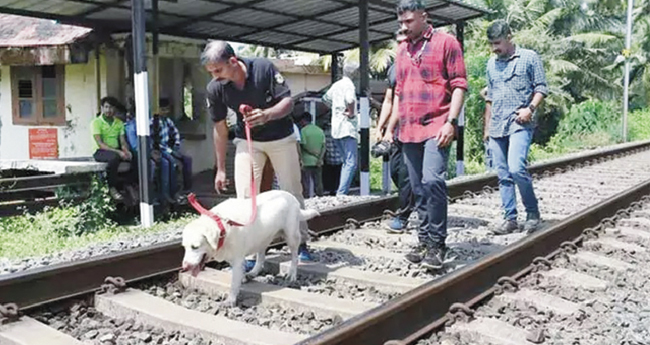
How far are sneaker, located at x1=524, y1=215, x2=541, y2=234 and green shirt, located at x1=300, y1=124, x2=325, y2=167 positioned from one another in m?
5.01

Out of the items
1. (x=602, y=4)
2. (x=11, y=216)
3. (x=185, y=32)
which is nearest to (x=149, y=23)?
(x=185, y=32)

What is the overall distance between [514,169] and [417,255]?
1739mm

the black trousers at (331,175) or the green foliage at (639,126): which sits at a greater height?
the green foliage at (639,126)

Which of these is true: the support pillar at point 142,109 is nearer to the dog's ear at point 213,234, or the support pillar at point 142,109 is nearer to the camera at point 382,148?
the camera at point 382,148

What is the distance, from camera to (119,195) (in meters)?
9.62

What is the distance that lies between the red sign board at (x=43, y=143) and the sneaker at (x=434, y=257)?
1053 cm

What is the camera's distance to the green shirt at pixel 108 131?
1023 centimetres

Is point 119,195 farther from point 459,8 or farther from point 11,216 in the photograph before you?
point 459,8

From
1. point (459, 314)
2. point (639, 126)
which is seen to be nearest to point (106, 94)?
point (459, 314)

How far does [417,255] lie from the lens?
5.17m

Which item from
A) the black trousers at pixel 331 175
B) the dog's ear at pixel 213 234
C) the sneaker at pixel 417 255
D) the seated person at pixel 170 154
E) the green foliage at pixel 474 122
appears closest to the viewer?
the dog's ear at pixel 213 234

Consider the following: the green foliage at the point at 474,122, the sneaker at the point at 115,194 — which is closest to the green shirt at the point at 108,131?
the sneaker at the point at 115,194

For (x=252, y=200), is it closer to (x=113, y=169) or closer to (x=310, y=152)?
Answer: (x=113, y=169)

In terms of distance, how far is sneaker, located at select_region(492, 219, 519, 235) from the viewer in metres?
6.48
